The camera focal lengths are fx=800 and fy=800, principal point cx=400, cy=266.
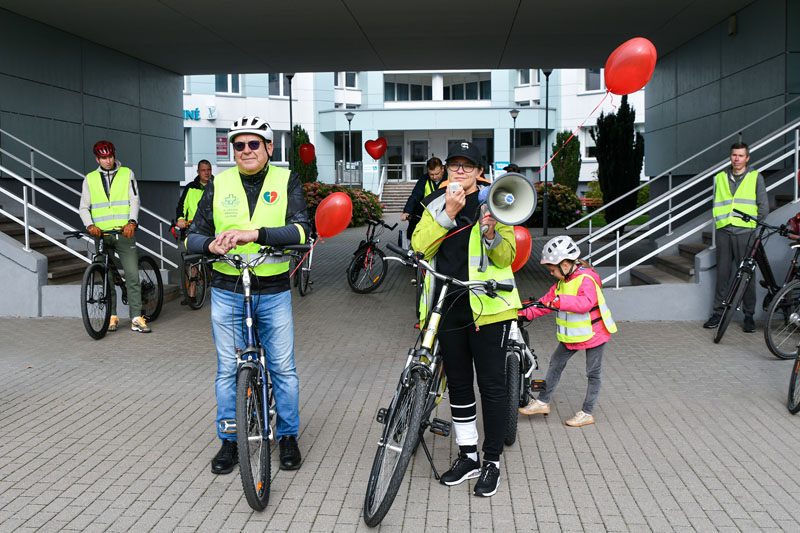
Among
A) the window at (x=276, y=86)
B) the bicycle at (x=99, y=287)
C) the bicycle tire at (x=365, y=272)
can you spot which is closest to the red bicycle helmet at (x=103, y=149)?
the bicycle at (x=99, y=287)

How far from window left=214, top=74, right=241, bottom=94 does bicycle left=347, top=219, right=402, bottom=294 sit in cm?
3215

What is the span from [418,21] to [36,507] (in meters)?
9.38

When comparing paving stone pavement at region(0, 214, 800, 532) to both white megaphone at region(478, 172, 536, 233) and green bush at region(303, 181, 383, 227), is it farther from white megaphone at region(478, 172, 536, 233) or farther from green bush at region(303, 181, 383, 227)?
green bush at region(303, 181, 383, 227)

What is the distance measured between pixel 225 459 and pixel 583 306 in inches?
102

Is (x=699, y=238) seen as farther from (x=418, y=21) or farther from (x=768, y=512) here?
(x=768, y=512)

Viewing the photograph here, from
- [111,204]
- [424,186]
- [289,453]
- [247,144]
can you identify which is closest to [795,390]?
[289,453]

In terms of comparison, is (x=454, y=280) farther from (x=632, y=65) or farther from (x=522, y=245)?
(x=632, y=65)

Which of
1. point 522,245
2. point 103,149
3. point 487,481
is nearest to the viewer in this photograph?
point 487,481

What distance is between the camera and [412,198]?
11.2 metres

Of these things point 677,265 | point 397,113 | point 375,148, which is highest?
point 397,113

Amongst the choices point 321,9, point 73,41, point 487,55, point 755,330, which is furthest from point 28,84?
point 755,330

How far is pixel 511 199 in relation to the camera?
4.01 metres

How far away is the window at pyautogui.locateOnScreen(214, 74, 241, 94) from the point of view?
4244cm

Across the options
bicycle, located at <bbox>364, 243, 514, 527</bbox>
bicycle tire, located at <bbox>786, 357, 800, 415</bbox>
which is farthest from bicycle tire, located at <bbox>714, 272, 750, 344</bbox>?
bicycle, located at <bbox>364, 243, 514, 527</bbox>
